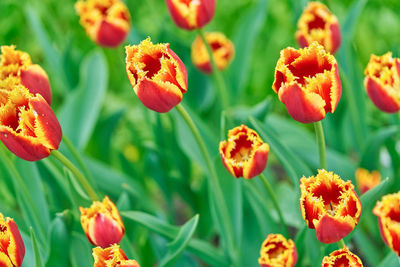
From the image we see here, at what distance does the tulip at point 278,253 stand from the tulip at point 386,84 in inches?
9.6

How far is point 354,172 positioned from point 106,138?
1.94 ft

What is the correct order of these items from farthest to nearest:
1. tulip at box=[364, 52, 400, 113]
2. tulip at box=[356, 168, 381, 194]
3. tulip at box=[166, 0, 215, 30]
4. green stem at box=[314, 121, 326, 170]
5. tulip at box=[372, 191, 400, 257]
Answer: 1. tulip at box=[356, 168, 381, 194]
2. tulip at box=[166, 0, 215, 30]
3. tulip at box=[364, 52, 400, 113]
4. green stem at box=[314, 121, 326, 170]
5. tulip at box=[372, 191, 400, 257]

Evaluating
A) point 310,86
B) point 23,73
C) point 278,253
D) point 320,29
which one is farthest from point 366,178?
point 23,73

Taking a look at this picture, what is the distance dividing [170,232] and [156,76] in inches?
12.4

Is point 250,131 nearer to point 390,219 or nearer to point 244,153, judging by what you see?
point 244,153

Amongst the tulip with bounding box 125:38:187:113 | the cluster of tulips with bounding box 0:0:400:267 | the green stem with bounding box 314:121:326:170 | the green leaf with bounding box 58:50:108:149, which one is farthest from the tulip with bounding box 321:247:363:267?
the green leaf with bounding box 58:50:108:149

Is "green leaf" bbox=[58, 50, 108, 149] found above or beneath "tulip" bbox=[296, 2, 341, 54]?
beneath

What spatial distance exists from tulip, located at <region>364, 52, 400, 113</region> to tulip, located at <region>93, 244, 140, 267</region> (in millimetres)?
412

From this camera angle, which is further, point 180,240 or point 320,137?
point 180,240

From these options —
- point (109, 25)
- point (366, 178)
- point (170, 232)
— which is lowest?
point (366, 178)

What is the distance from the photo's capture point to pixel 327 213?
0.62 m

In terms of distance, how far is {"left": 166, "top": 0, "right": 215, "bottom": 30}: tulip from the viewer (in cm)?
95

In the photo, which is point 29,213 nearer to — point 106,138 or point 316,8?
point 106,138

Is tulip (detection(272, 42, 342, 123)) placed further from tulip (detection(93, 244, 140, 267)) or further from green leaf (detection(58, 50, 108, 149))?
green leaf (detection(58, 50, 108, 149))
